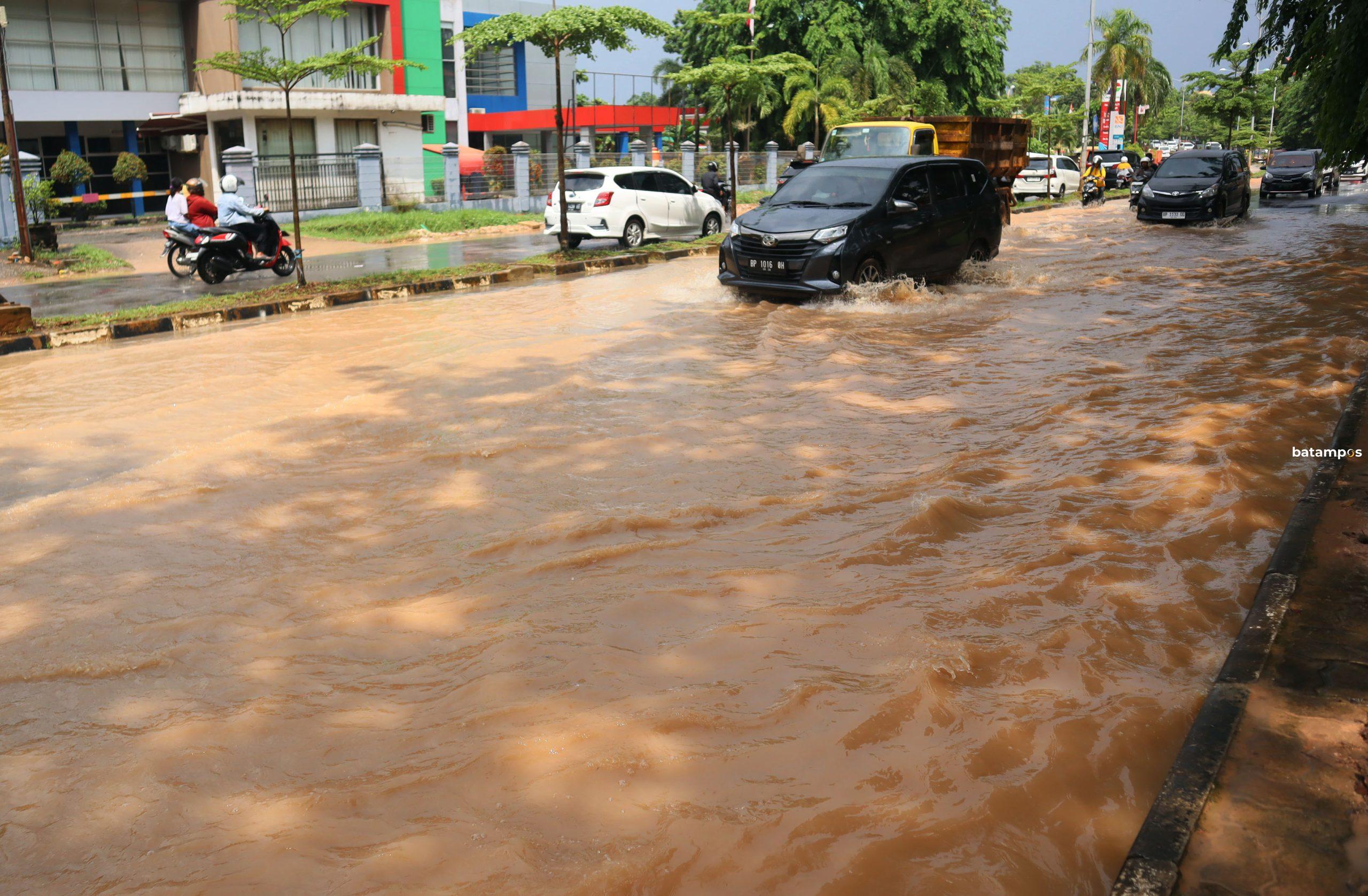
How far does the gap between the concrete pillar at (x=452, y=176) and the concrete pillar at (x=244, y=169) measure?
18.4 ft

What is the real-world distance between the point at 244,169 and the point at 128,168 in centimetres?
805

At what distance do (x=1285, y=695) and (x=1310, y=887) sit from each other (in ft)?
3.55

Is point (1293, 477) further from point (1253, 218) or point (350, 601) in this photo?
point (1253, 218)

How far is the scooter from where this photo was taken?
32219 mm

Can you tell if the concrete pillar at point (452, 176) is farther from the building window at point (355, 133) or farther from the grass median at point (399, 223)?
the building window at point (355, 133)

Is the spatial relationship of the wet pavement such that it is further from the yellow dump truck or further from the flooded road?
the yellow dump truck

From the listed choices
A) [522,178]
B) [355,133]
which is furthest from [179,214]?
[355,133]

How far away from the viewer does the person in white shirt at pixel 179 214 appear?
52.4ft

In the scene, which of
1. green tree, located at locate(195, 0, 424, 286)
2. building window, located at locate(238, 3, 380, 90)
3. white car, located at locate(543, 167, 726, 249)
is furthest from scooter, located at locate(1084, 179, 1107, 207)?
green tree, located at locate(195, 0, 424, 286)

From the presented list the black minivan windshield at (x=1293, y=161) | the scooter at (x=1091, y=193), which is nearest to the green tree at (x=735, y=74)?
the scooter at (x=1091, y=193)

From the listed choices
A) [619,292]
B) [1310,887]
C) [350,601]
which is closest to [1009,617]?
[1310,887]

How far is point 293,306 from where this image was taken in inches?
529

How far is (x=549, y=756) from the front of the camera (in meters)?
3.67

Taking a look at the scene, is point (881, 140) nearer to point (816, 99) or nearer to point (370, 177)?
point (370, 177)
